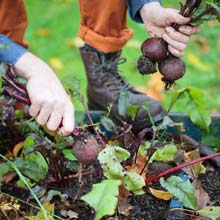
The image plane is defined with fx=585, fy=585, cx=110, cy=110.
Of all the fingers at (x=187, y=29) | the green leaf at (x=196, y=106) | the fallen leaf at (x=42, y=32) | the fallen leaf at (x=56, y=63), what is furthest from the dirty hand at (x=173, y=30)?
the fallen leaf at (x=42, y=32)

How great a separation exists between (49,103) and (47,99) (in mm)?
11

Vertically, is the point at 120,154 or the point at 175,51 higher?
the point at 175,51

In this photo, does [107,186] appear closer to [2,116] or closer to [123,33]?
[2,116]

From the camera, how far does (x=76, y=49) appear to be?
296cm

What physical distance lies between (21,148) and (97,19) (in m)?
0.50

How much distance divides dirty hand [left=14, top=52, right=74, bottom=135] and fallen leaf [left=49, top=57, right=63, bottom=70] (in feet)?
4.54

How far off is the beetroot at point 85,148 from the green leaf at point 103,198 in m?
0.25

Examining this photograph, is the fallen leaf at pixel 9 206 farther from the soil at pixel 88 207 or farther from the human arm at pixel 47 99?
the human arm at pixel 47 99

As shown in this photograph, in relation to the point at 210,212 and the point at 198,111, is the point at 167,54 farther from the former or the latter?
the point at 210,212

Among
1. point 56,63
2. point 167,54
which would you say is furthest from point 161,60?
point 56,63

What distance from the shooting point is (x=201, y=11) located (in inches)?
55.4

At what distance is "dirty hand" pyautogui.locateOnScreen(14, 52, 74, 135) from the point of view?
1.28 metres

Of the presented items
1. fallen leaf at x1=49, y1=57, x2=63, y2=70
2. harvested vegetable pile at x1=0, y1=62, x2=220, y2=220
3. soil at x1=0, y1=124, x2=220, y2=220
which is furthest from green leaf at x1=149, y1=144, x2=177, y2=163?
fallen leaf at x1=49, y1=57, x2=63, y2=70

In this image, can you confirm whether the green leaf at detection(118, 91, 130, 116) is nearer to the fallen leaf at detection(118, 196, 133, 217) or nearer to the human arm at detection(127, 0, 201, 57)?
the human arm at detection(127, 0, 201, 57)
